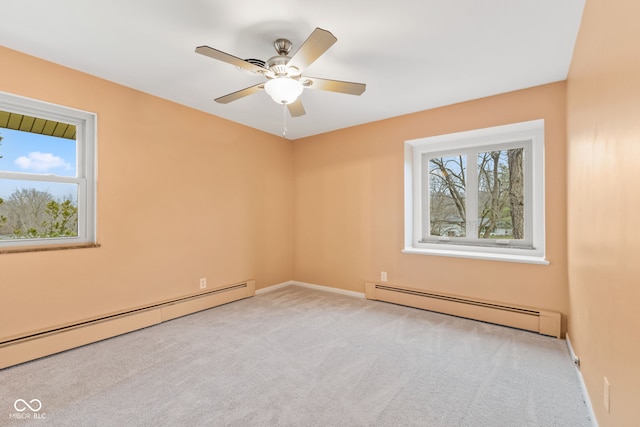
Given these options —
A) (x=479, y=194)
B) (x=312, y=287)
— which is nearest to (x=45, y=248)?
(x=312, y=287)

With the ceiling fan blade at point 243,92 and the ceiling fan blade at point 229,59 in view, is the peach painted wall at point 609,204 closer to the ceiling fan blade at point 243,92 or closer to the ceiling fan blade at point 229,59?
the ceiling fan blade at point 229,59

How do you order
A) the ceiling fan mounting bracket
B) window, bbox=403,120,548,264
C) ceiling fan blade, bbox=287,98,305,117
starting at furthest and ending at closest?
1. window, bbox=403,120,548,264
2. ceiling fan blade, bbox=287,98,305,117
3. the ceiling fan mounting bracket

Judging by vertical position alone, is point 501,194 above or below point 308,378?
above

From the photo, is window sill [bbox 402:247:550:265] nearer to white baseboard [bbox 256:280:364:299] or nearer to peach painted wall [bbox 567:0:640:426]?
peach painted wall [bbox 567:0:640:426]

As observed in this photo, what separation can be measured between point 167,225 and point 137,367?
1.44 m

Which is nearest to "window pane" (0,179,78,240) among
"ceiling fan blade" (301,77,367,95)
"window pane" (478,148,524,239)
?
"ceiling fan blade" (301,77,367,95)

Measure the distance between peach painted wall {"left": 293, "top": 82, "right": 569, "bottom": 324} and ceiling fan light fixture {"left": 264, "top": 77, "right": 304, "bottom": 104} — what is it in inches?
80.2

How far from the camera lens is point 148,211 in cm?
300

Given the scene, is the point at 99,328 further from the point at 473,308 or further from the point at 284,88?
the point at 473,308

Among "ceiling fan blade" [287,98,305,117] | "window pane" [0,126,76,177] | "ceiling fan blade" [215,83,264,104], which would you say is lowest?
"window pane" [0,126,76,177]

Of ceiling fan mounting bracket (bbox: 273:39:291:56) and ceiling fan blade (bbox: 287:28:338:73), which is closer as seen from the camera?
ceiling fan blade (bbox: 287:28:338:73)

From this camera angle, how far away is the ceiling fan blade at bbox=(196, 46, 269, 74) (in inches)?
66.2

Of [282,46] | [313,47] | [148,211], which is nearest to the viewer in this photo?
[313,47]

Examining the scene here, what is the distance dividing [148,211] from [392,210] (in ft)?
9.11
